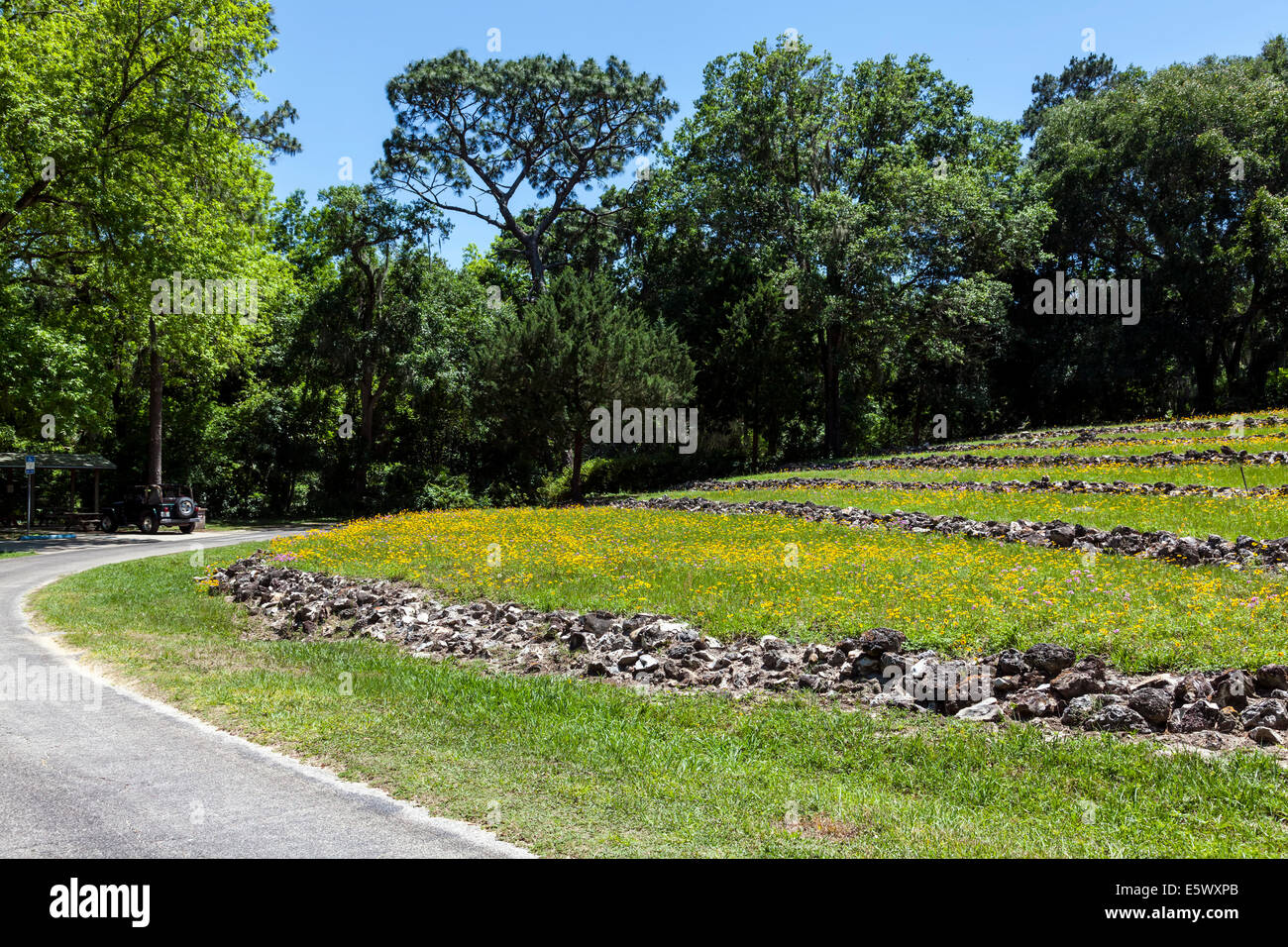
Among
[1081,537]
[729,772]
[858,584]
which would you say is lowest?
[729,772]

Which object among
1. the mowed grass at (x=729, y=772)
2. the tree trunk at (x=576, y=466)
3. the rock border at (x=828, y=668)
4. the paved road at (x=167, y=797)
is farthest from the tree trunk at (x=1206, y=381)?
the paved road at (x=167, y=797)

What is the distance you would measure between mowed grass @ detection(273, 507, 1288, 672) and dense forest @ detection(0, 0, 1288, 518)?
1731 centimetres

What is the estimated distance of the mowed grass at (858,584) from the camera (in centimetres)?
851

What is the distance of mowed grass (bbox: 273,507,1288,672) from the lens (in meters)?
8.51

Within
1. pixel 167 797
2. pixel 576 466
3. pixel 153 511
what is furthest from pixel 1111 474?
pixel 153 511

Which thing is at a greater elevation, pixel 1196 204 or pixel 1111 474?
pixel 1196 204

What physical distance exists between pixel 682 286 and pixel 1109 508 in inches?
1285

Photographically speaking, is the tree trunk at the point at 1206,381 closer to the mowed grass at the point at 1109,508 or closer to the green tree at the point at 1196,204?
the green tree at the point at 1196,204

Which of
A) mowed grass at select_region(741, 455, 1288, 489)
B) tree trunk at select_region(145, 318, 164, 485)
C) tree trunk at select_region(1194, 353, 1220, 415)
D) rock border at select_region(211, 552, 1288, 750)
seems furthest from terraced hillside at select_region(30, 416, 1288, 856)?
tree trunk at select_region(1194, 353, 1220, 415)

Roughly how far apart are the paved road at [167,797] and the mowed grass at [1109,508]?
13462mm

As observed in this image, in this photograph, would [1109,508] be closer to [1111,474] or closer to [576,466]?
[1111,474]

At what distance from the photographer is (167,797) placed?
5922mm
